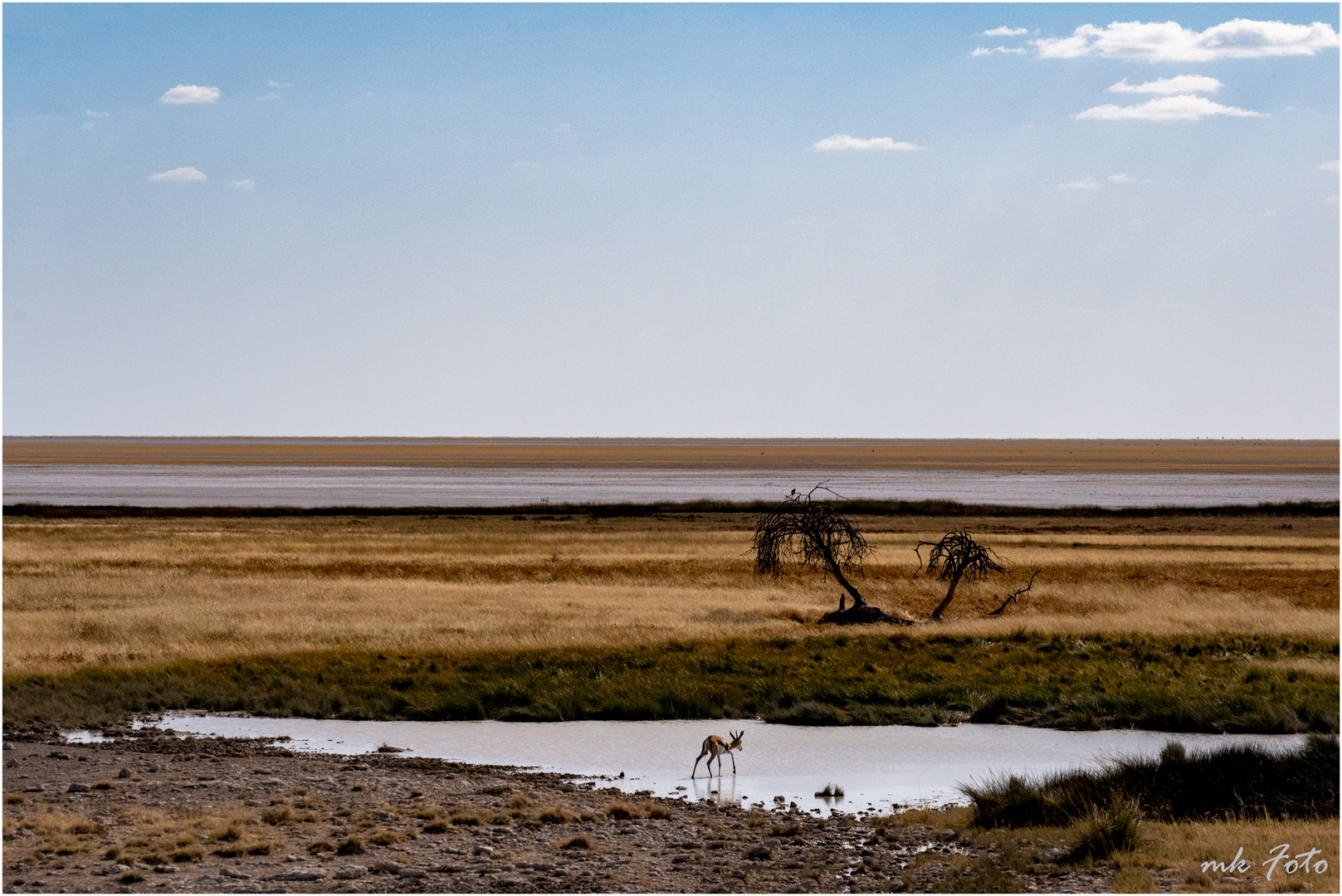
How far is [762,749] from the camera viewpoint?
19.4 m

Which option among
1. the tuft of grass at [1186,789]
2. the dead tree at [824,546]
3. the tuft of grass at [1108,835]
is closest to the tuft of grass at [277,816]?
the tuft of grass at [1186,789]

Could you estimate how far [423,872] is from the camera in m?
12.3

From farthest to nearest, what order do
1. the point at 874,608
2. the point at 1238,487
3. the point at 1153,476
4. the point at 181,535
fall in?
1. the point at 1153,476
2. the point at 1238,487
3. the point at 181,535
4. the point at 874,608

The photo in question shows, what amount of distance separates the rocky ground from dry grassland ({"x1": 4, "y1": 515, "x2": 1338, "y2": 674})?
A: 12167 mm

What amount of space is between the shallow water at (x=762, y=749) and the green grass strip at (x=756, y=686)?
733mm

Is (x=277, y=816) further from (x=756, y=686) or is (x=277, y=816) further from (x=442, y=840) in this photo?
(x=756, y=686)

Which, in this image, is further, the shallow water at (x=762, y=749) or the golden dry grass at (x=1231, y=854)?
the shallow water at (x=762, y=749)

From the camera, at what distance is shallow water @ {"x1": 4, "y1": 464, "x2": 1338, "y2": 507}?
354 ft

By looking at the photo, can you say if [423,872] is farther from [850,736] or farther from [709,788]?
[850,736]

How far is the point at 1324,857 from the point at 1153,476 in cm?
17460

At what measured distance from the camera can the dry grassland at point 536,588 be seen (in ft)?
103

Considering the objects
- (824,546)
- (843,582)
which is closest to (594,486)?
(824,546)

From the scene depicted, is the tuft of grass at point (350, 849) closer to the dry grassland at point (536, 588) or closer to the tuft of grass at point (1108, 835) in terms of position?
the tuft of grass at point (1108, 835)

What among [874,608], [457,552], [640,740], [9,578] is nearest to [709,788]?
[640,740]
